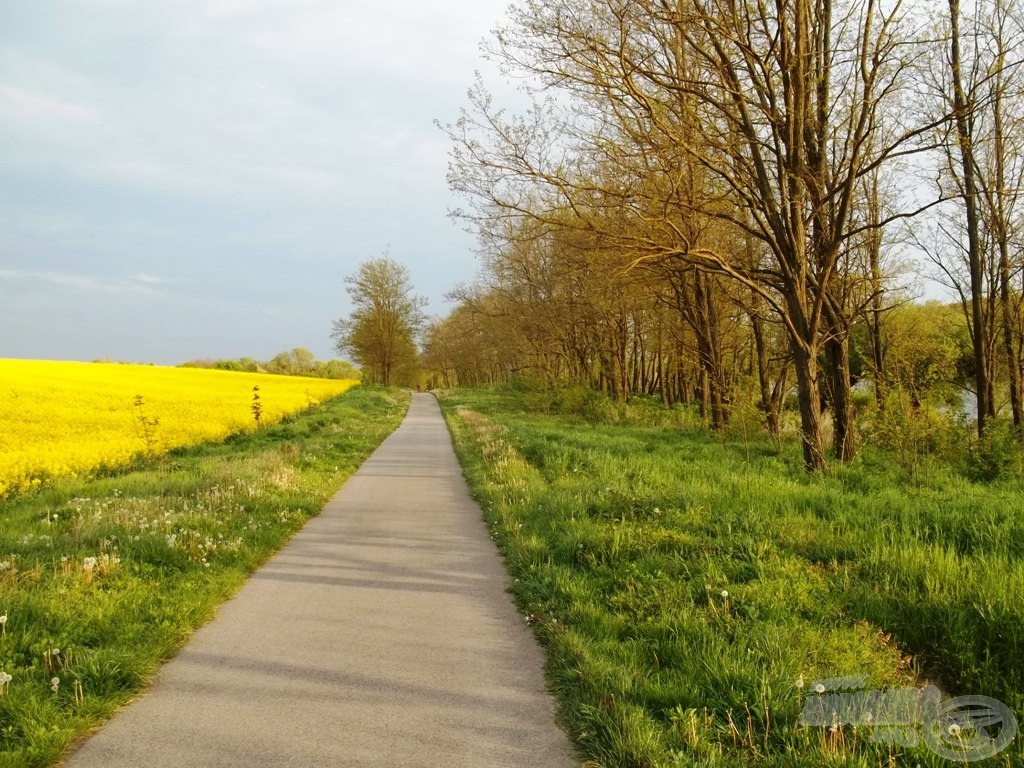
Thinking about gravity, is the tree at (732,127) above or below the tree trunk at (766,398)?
above

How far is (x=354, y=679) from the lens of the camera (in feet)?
12.5

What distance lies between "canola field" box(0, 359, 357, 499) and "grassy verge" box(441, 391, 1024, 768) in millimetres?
9239

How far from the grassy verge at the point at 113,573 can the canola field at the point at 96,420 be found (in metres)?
2.11

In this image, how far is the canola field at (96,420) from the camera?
12.1 meters

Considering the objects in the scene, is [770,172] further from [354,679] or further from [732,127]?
[354,679]

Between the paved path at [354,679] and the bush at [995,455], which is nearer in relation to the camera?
the paved path at [354,679]

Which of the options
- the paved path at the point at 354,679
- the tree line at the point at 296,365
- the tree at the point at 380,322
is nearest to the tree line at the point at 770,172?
the paved path at the point at 354,679

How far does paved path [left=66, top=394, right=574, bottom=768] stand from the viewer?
3055 mm

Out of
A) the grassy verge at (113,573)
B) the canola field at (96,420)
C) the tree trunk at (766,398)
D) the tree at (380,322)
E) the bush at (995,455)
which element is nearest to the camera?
the grassy verge at (113,573)

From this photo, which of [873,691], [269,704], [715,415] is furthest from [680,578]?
[715,415]

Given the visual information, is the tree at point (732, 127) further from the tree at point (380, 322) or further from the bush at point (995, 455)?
the tree at point (380, 322)

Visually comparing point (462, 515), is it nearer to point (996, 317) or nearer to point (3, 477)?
point (3, 477)

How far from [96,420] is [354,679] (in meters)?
18.4

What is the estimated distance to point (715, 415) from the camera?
20141 mm
